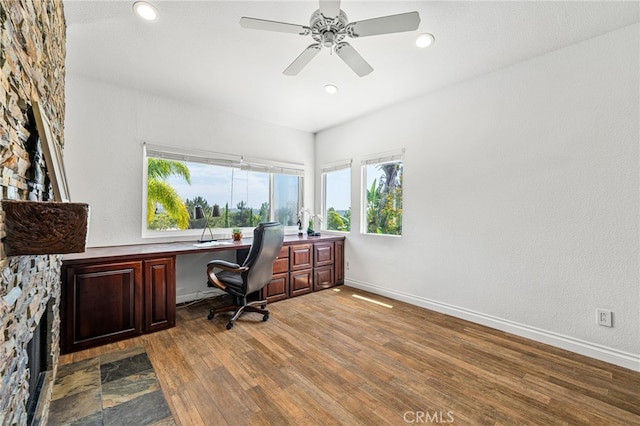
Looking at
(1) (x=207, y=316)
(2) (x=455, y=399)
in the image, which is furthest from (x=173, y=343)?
(2) (x=455, y=399)

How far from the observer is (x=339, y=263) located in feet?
13.9

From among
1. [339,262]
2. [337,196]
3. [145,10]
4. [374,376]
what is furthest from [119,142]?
[374,376]

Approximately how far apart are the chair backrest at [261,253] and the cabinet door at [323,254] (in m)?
1.10

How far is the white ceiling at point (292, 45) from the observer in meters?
1.94

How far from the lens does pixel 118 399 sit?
1.70 m

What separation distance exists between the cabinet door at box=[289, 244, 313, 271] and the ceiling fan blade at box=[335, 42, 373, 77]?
7.46ft

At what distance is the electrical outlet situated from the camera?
2.14 m

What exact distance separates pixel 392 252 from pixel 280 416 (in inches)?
97.8

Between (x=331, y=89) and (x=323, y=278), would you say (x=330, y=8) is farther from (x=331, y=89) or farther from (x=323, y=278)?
(x=323, y=278)

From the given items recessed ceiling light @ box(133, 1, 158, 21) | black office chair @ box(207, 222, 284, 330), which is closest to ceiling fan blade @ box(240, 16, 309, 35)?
recessed ceiling light @ box(133, 1, 158, 21)

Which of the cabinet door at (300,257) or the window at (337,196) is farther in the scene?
the window at (337,196)

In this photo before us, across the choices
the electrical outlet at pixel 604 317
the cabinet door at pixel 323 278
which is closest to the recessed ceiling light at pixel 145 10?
the cabinet door at pixel 323 278

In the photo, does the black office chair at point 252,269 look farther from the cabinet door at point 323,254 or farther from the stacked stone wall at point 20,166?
the stacked stone wall at point 20,166

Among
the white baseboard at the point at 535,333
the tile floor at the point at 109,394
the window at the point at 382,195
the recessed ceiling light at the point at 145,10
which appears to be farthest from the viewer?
the window at the point at 382,195
